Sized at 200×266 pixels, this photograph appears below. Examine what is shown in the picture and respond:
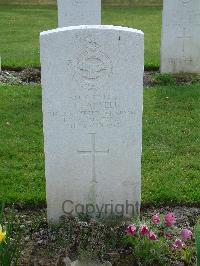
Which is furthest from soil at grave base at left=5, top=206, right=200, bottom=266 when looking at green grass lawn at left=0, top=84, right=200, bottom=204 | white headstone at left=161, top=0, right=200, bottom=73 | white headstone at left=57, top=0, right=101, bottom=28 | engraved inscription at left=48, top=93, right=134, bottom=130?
white headstone at left=57, top=0, right=101, bottom=28

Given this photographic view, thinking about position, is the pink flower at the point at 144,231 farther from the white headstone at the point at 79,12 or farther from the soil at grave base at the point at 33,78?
the white headstone at the point at 79,12

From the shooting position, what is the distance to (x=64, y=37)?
12.7 feet

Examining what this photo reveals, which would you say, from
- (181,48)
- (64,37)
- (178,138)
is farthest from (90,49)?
(181,48)

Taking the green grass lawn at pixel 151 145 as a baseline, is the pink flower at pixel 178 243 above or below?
below

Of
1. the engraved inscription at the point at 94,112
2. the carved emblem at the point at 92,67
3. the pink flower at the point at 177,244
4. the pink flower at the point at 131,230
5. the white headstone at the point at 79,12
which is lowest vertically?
the pink flower at the point at 177,244

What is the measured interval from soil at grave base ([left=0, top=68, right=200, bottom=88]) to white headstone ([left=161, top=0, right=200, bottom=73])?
0.24 m

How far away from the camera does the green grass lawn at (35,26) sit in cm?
1067

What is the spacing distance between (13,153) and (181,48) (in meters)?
4.16

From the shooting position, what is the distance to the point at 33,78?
29.6 feet

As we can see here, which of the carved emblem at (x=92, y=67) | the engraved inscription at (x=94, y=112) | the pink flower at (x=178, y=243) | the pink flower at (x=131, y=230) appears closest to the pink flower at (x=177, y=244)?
the pink flower at (x=178, y=243)

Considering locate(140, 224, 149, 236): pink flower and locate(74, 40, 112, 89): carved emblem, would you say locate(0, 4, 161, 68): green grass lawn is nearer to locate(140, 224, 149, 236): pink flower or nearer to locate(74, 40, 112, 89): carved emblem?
locate(74, 40, 112, 89): carved emblem

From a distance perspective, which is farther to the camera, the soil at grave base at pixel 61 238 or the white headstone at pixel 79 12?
the white headstone at pixel 79 12

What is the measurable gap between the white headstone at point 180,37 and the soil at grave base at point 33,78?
0.80 feet

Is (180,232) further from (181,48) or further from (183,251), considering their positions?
(181,48)
